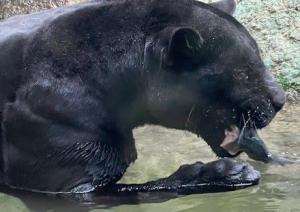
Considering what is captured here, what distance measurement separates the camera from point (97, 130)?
4594mm

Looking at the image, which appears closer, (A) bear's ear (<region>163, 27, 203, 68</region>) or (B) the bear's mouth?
(A) bear's ear (<region>163, 27, 203, 68</region>)

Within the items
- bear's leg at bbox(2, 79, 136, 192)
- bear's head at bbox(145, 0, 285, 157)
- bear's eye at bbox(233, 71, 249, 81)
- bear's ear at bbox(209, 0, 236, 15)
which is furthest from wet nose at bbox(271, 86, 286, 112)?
bear's leg at bbox(2, 79, 136, 192)

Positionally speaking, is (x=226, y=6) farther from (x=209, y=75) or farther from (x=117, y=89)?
(x=117, y=89)

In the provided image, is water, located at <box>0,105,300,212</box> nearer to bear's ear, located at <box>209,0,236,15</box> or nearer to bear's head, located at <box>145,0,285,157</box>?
bear's head, located at <box>145,0,285,157</box>

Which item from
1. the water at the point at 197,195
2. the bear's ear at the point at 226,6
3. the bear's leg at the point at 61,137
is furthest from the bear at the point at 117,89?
the bear's ear at the point at 226,6

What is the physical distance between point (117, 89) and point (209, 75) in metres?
0.51

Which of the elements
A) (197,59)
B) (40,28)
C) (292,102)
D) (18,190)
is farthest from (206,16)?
(292,102)

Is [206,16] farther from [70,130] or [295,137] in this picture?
[295,137]

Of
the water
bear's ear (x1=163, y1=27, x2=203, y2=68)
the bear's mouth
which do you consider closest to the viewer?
bear's ear (x1=163, y1=27, x2=203, y2=68)

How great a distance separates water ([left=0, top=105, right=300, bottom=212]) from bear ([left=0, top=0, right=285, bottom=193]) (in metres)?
0.11

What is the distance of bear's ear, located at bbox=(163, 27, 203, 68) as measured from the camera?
14.6 ft

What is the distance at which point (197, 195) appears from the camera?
15.3 ft

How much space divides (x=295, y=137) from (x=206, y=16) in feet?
5.00

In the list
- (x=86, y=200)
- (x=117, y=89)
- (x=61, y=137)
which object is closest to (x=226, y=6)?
(x=117, y=89)
